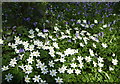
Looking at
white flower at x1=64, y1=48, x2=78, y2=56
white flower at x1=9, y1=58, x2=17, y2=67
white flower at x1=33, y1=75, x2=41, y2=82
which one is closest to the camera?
white flower at x1=33, y1=75, x2=41, y2=82

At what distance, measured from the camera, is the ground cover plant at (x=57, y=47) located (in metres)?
2.67

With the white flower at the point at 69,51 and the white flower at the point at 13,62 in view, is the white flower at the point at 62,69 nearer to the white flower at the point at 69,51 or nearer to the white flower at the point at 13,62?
the white flower at the point at 69,51

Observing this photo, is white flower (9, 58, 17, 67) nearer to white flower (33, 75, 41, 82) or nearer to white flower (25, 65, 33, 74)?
white flower (25, 65, 33, 74)

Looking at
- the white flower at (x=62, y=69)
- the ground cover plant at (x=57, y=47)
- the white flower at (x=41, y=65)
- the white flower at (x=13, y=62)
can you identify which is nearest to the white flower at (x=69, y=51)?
the ground cover plant at (x=57, y=47)

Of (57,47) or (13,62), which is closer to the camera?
(13,62)

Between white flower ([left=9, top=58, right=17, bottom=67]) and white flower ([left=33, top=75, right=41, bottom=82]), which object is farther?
white flower ([left=9, top=58, right=17, bottom=67])

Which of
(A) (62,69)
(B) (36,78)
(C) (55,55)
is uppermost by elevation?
(C) (55,55)

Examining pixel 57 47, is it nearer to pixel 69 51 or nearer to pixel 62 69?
pixel 69 51

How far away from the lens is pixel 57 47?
315cm

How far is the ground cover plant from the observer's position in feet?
8.75

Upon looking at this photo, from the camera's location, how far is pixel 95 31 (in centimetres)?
397

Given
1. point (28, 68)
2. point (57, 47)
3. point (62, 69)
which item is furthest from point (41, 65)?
point (57, 47)

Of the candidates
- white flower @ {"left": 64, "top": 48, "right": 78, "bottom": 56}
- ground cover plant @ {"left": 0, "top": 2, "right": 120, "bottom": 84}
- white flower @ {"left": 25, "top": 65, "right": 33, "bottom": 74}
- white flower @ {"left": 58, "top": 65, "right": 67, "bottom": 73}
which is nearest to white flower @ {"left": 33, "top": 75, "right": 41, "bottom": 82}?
ground cover plant @ {"left": 0, "top": 2, "right": 120, "bottom": 84}

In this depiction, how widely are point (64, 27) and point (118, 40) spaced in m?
1.16
